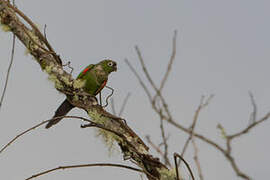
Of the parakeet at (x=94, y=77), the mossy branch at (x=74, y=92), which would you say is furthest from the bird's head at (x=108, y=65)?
the mossy branch at (x=74, y=92)

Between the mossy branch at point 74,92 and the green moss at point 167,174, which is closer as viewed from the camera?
the green moss at point 167,174

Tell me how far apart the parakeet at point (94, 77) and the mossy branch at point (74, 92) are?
82 centimetres

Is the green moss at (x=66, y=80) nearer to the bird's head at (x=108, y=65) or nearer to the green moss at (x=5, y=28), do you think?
the green moss at (x=5, y=28)

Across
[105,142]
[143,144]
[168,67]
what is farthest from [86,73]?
[168,67]

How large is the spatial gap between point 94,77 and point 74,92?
3.37ft

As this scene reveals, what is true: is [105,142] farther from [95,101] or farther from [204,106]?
[204,106]

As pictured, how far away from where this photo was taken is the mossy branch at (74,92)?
273cm

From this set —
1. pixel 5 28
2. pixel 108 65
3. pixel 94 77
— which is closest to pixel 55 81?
pixel 5 28

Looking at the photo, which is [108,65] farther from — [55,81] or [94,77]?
[55,81]

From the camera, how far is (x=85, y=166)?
8.30ft

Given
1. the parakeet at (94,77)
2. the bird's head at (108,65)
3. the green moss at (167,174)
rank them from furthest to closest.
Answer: the bird's head at (108,65) → the parakeet at (94,77) → the green moss at (167,174)

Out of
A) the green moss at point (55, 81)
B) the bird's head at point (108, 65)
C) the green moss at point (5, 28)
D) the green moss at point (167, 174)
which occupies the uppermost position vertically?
the bird's head at point (108, 65)

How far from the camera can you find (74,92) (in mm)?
3219

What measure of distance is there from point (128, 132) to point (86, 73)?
1.98 m
